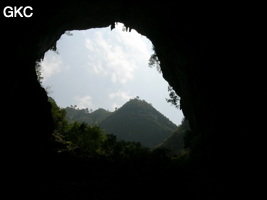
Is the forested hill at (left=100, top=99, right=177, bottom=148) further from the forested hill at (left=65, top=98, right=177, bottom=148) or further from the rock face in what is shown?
the rock face

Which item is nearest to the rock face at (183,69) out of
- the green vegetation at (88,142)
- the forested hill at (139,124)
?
the green vegetation at (88,142)

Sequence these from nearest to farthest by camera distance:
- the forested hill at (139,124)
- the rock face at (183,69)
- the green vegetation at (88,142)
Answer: the rock face at (183,69) < the green vegetation at (88,142) < the forested hill at (139,124)

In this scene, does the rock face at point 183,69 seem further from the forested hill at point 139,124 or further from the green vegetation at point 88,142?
the forested hill at point 139,124

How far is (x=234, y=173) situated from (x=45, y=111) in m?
12.9

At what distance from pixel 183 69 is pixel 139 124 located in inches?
3442

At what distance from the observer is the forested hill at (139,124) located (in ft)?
313

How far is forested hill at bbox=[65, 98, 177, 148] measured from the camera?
95.4 m

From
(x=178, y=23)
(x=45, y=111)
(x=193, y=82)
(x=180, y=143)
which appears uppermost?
(x=178, y=23)

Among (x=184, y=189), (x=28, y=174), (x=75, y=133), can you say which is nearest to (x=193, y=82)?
(x=184, y=189)

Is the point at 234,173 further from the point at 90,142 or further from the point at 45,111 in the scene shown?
the point at 90,142

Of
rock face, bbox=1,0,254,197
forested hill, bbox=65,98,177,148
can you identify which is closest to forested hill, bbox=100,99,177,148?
forested hill, bbox=65,98,177,148

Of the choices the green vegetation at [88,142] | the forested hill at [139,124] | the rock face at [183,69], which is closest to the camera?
the rock face at [183,69]

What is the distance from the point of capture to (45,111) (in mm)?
15648

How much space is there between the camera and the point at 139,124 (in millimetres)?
101000
